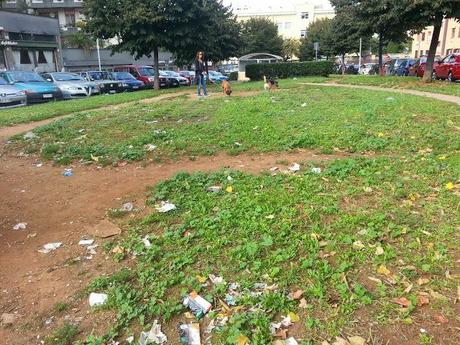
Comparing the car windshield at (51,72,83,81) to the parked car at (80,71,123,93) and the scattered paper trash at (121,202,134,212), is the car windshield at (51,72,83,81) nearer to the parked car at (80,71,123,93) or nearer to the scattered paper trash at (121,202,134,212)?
the parked car at (80,71,123,93)

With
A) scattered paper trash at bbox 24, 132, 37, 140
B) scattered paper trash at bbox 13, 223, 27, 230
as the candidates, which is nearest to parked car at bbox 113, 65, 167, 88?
scattered paper trash at bbox 24, 132, 37, 140

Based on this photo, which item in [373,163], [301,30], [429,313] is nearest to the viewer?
[429,313]

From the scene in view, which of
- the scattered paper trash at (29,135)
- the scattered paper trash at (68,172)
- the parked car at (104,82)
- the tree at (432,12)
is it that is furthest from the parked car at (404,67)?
the scattered paper trash at (68,172)

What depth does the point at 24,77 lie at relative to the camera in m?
18.7

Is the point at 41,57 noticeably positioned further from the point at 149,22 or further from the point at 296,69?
the point at 296,69

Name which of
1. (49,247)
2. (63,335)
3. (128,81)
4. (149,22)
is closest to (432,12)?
(149,22)

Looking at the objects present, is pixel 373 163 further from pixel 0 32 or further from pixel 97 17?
pixel 0 32

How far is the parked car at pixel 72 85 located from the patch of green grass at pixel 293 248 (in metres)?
16.3

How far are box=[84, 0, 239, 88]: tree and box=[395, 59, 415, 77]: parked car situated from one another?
15.5 metres

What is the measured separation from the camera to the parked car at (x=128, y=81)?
2398 cm

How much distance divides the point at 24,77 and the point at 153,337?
18695mm

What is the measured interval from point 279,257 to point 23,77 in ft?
60.4

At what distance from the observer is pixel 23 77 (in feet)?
61.3

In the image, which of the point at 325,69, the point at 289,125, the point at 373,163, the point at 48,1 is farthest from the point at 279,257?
the point at 48,1
